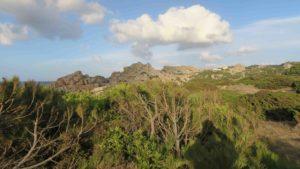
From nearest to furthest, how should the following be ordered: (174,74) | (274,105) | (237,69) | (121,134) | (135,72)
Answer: (121,134), (274,105), (135,72), (174,74), (237,69)

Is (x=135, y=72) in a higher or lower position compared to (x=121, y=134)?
higher

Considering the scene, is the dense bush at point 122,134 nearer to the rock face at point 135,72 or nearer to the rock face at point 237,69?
the rock face at point 135,72

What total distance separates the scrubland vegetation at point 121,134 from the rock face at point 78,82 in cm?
1058

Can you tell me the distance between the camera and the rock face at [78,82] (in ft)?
94.5

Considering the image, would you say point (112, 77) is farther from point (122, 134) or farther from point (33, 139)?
point (33, 139)

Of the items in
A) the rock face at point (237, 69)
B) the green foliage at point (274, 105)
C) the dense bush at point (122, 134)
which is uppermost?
the dense bush at point (122, 134)

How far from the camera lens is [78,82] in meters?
30.3

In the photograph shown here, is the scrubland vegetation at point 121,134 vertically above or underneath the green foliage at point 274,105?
above

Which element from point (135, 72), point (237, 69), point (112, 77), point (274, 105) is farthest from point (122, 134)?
point (237, 69)

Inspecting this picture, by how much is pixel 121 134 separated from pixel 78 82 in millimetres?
19369

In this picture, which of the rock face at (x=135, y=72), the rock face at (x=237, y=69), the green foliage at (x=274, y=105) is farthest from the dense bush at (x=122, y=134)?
the rock face at (x=237, y=69)

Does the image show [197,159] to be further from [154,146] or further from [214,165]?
[154,146]

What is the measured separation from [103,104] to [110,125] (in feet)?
12.3

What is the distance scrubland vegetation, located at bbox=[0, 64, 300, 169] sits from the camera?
6.92 m
